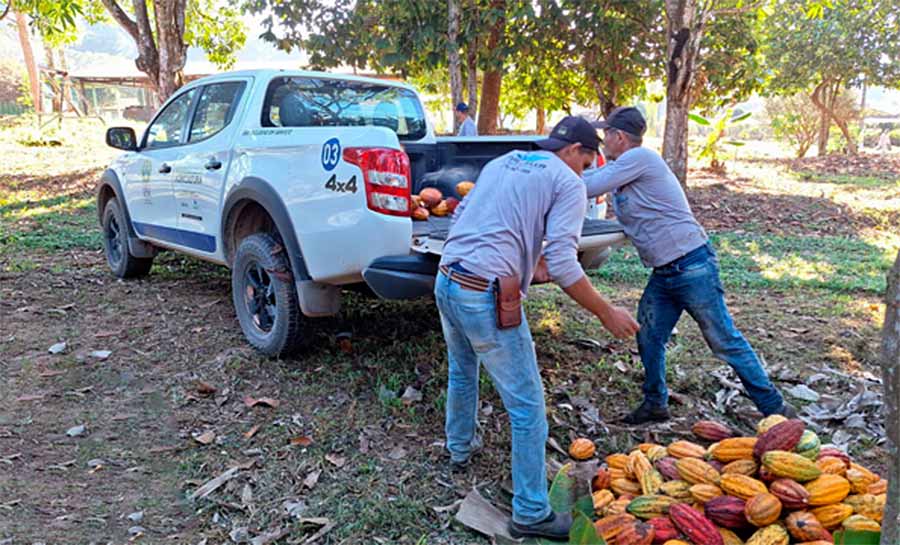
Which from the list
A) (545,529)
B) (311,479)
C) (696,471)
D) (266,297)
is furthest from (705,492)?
(266,297)

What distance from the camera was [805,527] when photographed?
282 centimetres

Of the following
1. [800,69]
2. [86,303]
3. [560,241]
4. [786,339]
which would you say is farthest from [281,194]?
[800,69]

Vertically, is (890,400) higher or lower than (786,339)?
higher

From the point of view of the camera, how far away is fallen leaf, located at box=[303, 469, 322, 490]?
354cm

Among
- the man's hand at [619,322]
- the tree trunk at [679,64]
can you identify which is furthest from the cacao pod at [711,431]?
the tree trunk at [679,64]

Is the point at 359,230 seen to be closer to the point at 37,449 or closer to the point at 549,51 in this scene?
the point at 37,449

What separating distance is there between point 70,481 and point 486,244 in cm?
246

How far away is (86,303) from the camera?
6.45 m

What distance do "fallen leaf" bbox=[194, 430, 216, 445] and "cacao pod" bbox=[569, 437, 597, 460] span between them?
2.01 metres

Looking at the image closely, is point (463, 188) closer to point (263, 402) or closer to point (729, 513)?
point (263, 402)

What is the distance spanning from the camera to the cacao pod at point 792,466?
299 cm

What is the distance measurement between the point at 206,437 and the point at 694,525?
8.68 ft

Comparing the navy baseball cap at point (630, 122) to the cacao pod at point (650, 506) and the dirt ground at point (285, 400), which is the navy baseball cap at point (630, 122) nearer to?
the dirt ground at point (285, 400)

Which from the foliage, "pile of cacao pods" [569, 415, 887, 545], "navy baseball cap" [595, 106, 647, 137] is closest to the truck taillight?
"navy baseball cap" [595, 106, 647, 137]
